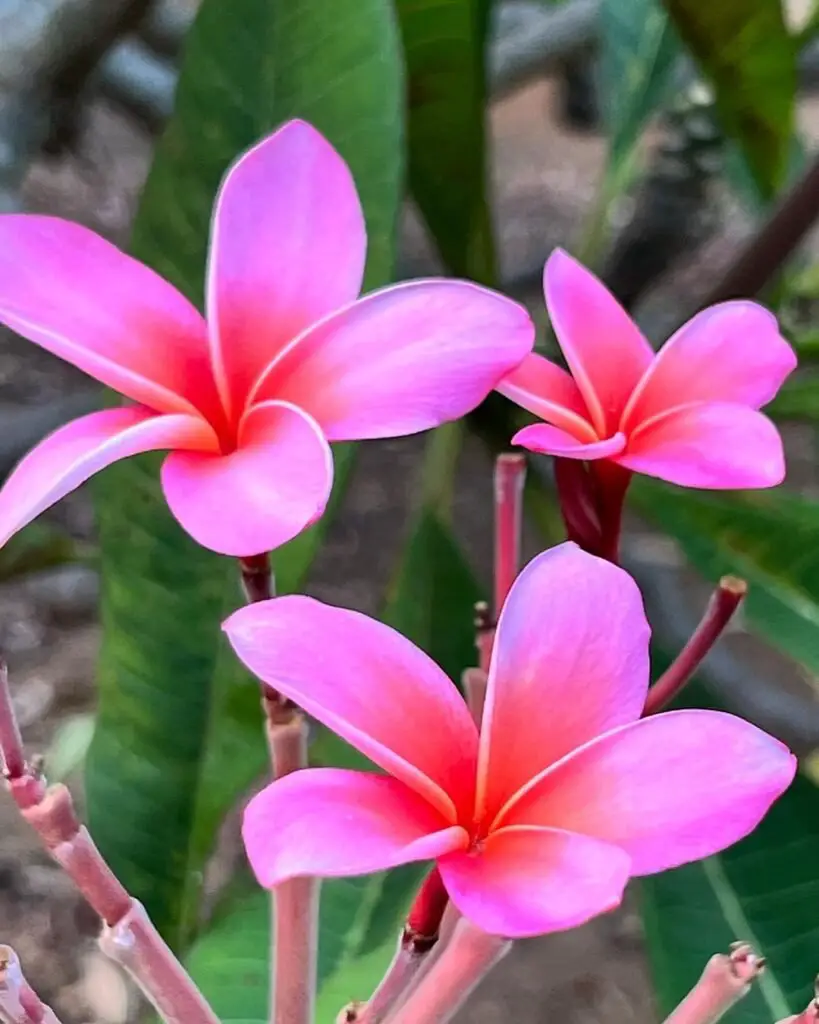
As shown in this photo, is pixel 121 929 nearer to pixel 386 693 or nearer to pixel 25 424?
pixel 386 693

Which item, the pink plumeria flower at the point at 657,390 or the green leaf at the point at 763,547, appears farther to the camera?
the green leaf at the point at 763,547

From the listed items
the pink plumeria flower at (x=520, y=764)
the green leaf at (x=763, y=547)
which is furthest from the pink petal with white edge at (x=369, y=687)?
the green leaf at (x=763, y=547)

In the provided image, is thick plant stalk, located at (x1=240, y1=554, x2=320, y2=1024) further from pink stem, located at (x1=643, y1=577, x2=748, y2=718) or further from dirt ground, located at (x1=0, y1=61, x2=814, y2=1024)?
dirt ground, located at (x1=0, y1=61, x2=814, y2=1024)

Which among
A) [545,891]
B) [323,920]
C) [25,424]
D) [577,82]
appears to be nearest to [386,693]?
[545,891]

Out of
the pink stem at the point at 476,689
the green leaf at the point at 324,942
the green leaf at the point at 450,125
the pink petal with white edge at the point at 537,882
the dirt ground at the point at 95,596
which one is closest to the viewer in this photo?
the pink petal with white edge at the point at 537,882

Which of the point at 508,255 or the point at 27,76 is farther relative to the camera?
the point at 508,255

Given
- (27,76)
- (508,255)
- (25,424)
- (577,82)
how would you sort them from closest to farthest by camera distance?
1. (27,76)
2. (25,424)
3. (508,255)
4. (577,82)

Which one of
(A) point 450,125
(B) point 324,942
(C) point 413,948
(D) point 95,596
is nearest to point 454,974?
(C) point 413,948

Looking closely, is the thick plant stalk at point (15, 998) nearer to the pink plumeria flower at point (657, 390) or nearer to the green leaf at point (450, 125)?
the pink plumeria flower at point (657, 390)
